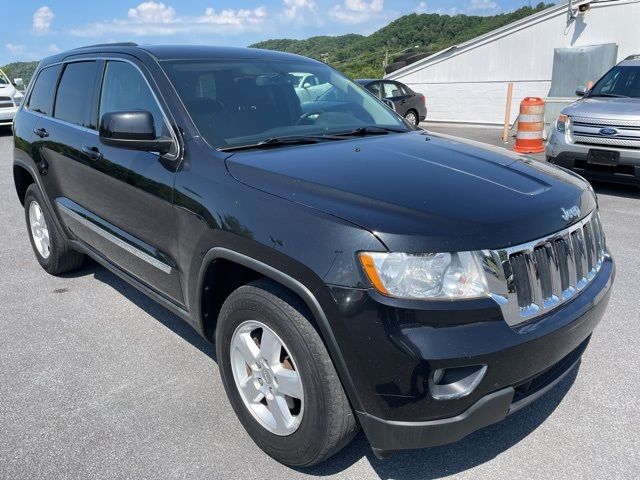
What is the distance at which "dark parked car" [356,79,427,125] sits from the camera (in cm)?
1526

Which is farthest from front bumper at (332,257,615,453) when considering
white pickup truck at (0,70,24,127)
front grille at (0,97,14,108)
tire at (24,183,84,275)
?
front grille at (0,97,14,108)

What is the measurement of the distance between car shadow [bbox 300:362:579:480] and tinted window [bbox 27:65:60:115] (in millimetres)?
3511

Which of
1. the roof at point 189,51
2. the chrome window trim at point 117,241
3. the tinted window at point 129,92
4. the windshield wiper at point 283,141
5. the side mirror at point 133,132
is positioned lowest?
the chrome window trim at point 117,241

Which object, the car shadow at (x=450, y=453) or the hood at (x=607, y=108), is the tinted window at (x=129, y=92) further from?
the hood at (x=607, y=108)

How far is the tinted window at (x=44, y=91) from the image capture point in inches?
176

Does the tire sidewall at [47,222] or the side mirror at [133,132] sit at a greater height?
the side mirror at [133,132]

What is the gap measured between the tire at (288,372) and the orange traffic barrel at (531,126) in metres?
8.69

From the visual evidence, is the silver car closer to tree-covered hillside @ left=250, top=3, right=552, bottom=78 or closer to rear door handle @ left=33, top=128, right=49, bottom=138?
rear door handle @ left=33, top=128, right=49, bottom=138

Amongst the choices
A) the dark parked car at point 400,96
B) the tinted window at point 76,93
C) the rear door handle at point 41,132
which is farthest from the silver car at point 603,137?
the dark parked car at point 400,96

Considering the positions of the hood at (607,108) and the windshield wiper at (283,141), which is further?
the hood at (607,108)

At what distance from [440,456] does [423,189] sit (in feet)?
3.97

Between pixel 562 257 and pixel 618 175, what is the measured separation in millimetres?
5461

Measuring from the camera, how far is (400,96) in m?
15.8

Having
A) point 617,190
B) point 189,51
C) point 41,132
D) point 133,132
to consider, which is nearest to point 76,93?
point 41,132
